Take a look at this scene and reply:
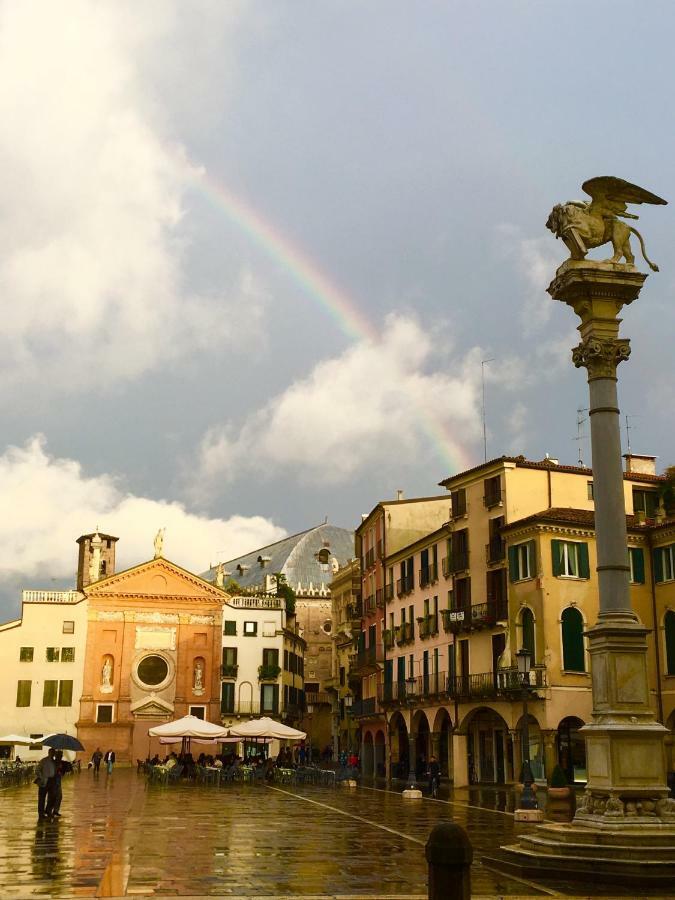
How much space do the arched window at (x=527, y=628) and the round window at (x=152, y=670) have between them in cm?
3888

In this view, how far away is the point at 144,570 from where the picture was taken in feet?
254

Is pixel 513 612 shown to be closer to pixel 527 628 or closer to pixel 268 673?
pixel 527 628

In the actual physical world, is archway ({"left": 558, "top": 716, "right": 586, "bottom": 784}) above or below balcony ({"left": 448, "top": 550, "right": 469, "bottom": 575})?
below

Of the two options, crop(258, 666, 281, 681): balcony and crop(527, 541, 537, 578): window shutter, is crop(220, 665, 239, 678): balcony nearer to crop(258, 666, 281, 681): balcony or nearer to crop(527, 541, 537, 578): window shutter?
crop(258, 666, 281, 681): balcony

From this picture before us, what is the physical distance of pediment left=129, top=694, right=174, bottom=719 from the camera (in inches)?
2894

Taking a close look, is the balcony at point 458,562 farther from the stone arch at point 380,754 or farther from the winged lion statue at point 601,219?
the winged lion statue at point 601,219

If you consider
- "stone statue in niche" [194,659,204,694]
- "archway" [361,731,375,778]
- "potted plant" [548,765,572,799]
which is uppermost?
"stone statue in niche" [194,659,204,694]

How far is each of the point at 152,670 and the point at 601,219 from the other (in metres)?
63.1

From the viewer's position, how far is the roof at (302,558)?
363 feet

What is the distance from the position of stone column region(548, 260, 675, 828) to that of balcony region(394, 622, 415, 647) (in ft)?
134

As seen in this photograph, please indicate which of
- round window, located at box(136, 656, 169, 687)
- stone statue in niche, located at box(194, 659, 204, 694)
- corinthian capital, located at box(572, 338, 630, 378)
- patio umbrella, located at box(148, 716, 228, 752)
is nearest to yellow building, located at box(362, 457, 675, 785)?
patio umbrella, located at box(148, 716, 228, 752)

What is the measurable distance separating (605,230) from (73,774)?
50620mm

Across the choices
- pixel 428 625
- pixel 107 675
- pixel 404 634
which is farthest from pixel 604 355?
pixel 107 675

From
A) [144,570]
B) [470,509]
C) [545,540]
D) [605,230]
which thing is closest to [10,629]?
[144,570]
